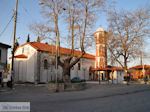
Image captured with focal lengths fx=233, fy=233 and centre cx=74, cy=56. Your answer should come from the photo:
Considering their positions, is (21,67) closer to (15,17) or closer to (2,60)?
(2,60)

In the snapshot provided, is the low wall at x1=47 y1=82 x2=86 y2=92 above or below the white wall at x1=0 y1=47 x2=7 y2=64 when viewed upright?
below

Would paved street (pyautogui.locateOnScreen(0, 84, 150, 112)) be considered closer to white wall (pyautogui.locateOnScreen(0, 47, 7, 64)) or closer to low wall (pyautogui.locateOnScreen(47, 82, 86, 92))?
low wall (pyautogui.locateOnScreen(47, 82, 86, 92))

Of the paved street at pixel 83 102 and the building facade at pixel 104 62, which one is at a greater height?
the building facade at pixel 104 62

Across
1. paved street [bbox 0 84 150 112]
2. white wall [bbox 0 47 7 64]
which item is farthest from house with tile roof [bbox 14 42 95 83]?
paved street [bbox 0 84 150 112]

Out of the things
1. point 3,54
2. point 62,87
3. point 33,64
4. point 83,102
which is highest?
point 3,54

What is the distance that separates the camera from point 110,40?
44.8 metres

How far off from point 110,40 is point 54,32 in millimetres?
15987

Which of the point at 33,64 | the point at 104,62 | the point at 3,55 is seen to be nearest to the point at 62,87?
the point at 3,55

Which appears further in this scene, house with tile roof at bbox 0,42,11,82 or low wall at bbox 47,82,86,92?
house with tile roof at bbox 0,42,11,82

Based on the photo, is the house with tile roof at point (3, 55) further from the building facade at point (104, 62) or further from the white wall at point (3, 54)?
the building facade at point (104, 62)

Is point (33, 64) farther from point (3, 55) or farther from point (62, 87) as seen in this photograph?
point (62, 87)

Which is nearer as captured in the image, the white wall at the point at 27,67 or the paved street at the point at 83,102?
the paved street at the point at 83,102

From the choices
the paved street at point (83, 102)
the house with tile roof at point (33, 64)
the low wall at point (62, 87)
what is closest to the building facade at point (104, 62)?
the low wall at point (62, 87)

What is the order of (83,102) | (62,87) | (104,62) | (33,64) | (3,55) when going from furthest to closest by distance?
(104,62) < (33,64) < (3,55) < (62,87) < (83,102)
